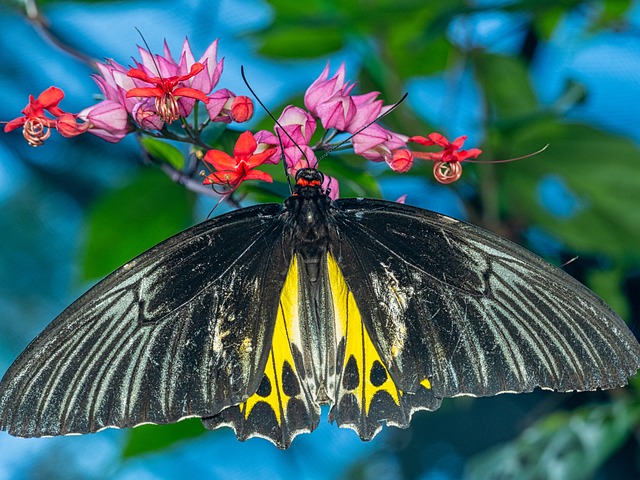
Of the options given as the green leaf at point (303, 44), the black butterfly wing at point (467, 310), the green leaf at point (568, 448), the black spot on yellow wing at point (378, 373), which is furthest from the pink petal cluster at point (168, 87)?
the green leaf at point (568, 448)

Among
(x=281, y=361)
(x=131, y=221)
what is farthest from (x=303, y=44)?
(x=281, y=361)

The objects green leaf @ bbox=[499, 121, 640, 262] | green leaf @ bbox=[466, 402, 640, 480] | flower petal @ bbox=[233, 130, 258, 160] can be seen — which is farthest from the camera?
green leaf @ bbox=[499, 121, 640, 262]

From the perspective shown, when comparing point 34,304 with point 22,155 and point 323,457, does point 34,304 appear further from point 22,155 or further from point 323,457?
point 323,457

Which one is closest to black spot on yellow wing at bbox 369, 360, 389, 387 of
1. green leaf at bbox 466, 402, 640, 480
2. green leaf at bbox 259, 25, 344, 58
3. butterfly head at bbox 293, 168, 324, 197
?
butterfly head at bbox 293, 168, 324, 197

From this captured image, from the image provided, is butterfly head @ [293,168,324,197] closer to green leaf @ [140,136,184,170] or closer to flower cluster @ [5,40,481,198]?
flower cluster @ [5,40,481,198]

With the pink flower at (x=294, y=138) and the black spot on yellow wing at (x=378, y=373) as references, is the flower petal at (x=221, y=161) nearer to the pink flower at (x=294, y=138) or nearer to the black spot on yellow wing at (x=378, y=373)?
the pink flower at (x=294, y=138)

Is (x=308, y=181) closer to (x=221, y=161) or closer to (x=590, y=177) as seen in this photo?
(x=221, y=161)
